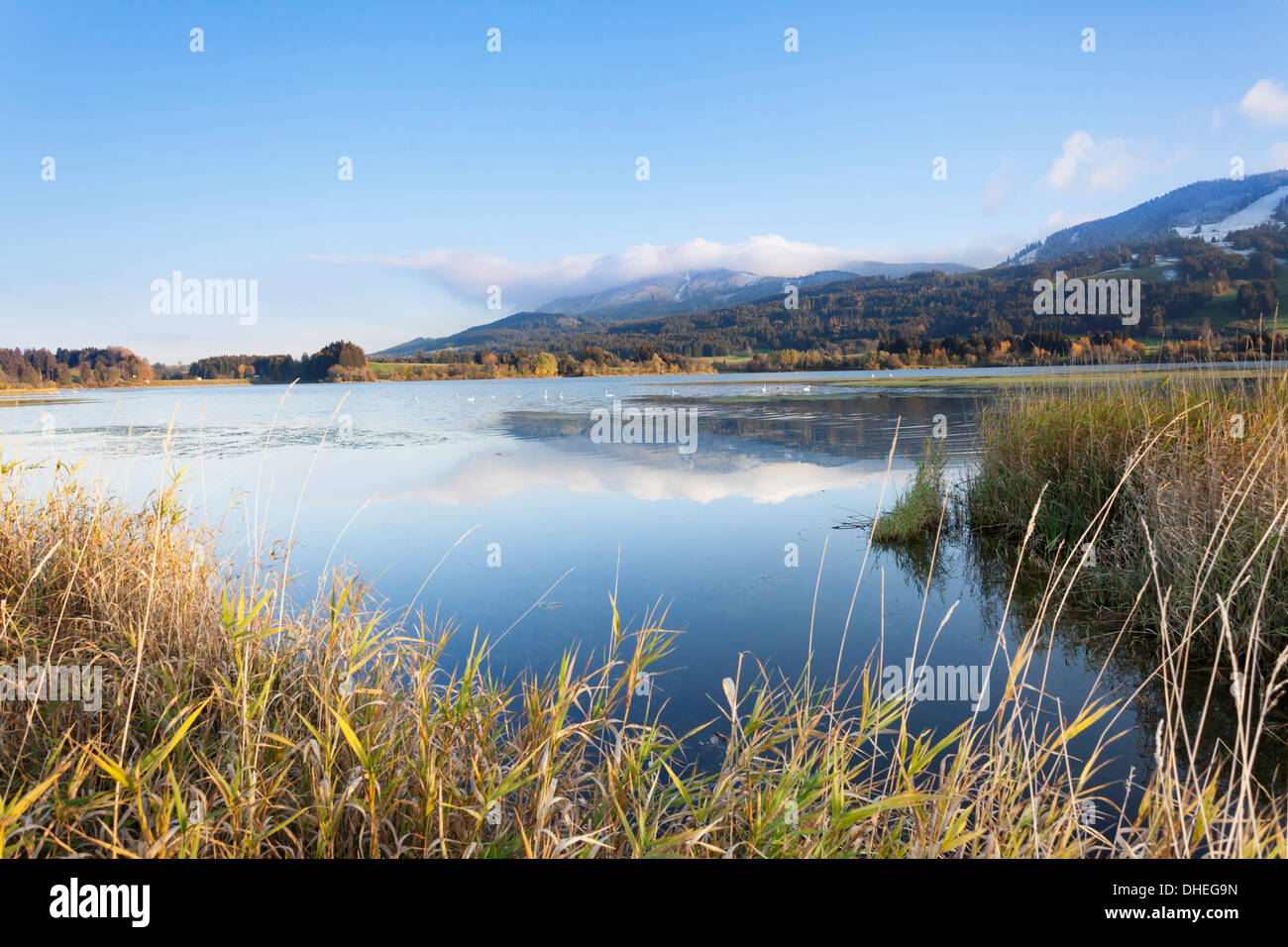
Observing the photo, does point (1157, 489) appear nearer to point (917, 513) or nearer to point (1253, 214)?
point (917, 513)

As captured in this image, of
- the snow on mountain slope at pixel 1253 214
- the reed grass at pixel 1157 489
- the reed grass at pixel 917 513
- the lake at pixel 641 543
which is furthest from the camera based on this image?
the snow on mountain slope at pixel 1253 214

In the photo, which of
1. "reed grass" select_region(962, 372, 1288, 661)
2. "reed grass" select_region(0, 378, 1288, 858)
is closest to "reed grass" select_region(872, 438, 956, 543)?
"reed grass" select_region(962, 372, 1288, 661)

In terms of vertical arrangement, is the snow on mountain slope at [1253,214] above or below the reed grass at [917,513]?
above

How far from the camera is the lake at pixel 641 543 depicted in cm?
496

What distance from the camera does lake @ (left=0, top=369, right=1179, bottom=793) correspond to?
4965 millimetres

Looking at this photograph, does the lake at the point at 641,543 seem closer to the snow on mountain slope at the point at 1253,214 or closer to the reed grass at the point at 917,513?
the reed grass at the point at 917,513

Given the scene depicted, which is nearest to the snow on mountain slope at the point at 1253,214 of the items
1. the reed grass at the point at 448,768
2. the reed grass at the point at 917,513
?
the reed grass at the point at 917,513

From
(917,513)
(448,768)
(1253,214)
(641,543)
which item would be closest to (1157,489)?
(917,513)

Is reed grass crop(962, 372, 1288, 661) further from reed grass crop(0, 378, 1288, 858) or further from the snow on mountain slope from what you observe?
the snow on mountain slope

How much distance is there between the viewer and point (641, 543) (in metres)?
8.14
